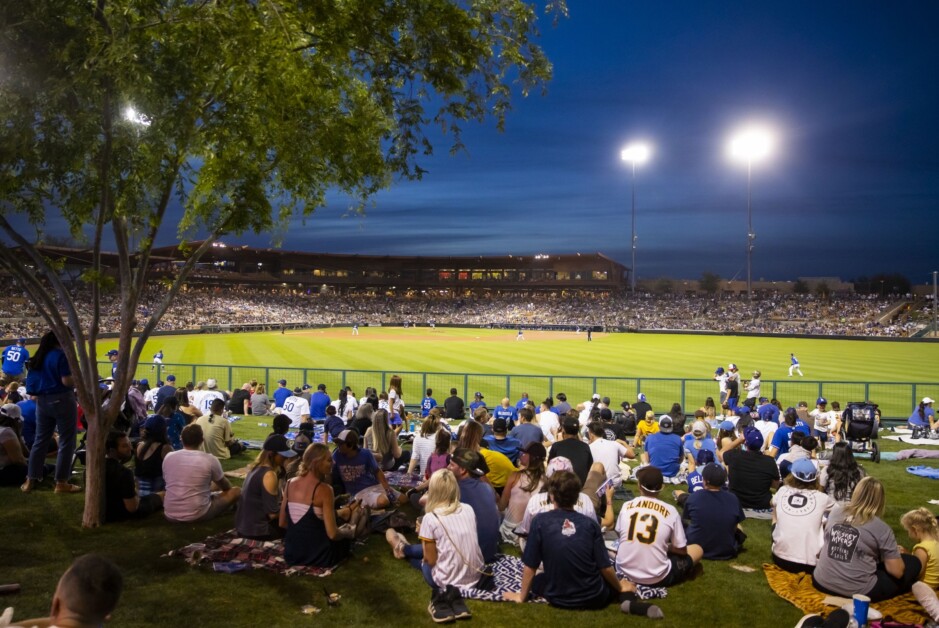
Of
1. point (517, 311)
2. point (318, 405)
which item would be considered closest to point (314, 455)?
point (318, 405)

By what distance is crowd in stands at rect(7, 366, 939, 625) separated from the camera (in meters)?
6.09

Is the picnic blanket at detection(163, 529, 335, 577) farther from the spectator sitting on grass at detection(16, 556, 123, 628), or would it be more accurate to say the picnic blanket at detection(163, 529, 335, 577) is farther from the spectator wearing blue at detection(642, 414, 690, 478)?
the spectator wearing blue at detection(642, 414, 690, 478)

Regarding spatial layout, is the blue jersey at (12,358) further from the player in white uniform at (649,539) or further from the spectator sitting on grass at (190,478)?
the player in white uniform at (649,539)

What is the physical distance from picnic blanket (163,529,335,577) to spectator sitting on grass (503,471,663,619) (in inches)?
99.0

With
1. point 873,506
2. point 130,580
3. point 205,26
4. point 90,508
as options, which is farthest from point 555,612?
point 205,26

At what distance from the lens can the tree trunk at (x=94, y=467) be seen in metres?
8.08

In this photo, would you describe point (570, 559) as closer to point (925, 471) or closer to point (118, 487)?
point (118, 487)

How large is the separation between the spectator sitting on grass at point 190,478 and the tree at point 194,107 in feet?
3.02

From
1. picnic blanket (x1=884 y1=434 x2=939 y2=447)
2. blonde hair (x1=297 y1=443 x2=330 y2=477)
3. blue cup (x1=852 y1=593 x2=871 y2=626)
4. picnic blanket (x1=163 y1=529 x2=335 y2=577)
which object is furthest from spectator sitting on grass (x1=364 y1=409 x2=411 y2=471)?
picnic blanket (x1=884 y1=434 x2=939 y2=447)

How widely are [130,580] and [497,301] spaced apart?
115612mm

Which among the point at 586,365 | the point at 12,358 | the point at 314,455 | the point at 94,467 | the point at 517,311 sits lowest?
the point at 586,365

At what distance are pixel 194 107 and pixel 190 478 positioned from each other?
4.78 metres

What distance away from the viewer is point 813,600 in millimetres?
6320

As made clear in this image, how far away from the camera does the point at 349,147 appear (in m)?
8.88
